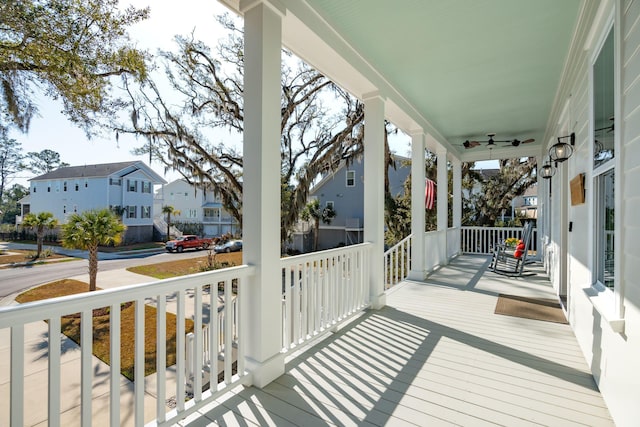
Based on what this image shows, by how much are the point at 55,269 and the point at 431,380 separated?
6.89 meters

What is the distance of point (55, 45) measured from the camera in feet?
11.9

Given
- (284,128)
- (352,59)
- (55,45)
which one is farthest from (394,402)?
(284,128)

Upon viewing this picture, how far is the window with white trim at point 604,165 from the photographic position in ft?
6.34

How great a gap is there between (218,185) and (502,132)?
8.08 m

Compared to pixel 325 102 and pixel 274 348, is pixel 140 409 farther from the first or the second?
pixel 325 102

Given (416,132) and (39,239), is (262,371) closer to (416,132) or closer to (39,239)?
(416,132)

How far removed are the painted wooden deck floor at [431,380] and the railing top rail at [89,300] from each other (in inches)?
32.1

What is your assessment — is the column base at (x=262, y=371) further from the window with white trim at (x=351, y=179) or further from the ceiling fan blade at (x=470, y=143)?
the window with white trim at (x=351, y=179)

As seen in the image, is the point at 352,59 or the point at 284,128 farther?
the point at 284,128

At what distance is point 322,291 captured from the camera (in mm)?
3061

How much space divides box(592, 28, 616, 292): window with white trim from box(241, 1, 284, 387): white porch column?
7.04 feet

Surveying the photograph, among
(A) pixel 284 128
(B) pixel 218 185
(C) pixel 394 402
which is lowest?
(C) pixel 394 402

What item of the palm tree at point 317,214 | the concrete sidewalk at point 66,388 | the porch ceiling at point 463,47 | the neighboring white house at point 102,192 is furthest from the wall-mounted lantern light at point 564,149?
the palm tree at point 317,214

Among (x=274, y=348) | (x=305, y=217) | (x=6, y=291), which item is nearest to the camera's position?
(x=274, y=348)
